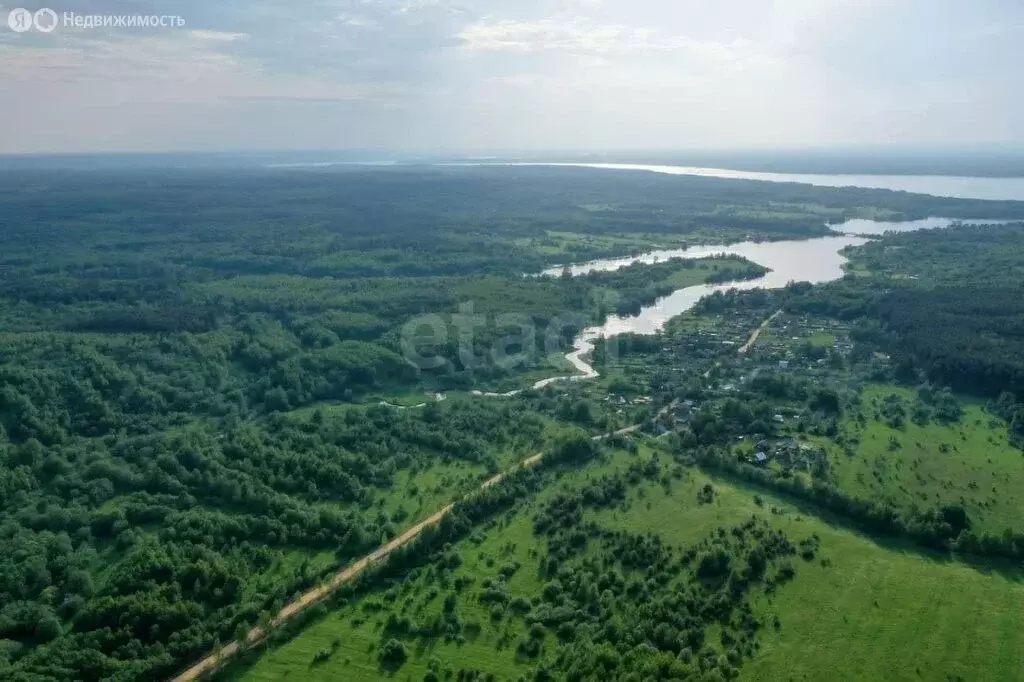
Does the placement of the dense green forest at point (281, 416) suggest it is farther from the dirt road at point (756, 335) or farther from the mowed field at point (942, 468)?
the mowed field at point (942, 468)

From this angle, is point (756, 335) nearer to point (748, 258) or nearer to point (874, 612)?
point (874, 612)

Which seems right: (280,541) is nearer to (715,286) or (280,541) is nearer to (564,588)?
(564,588)

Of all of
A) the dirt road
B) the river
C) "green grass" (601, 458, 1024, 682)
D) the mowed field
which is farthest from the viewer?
the river

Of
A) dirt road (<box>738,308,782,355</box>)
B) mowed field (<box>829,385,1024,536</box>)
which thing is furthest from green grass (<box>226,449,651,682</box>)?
dirt road (<box>738,308,782,355</box>)

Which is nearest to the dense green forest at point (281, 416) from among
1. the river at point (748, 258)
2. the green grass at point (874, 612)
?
the green grass at point (874, 612)

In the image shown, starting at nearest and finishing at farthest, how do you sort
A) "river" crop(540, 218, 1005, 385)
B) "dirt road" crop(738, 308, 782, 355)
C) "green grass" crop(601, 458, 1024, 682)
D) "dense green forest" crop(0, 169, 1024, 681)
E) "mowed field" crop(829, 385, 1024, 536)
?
"green grass" crop(601, 458, 1024, 682) → "dense green forest" crop(0, 169, 1024, 681) → "mowed field" crop(829, 385, 1024, 536) → "dirt road" crop(738, 308, 782, 355) → "river" crop(540, 218, 1005, 385)

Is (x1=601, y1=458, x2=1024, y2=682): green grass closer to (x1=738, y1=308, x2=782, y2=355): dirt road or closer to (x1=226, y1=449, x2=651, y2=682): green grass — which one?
(x1=226, y1=449, x2=651, y2=682): green grass
